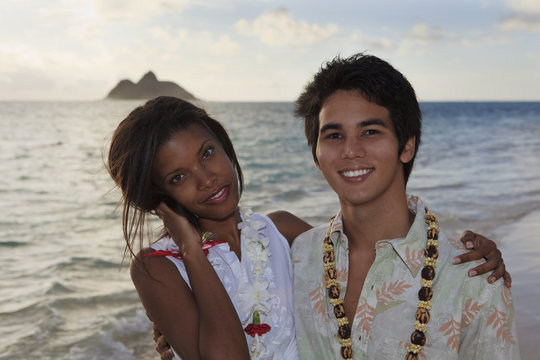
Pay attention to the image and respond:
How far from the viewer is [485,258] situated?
242 centimetres

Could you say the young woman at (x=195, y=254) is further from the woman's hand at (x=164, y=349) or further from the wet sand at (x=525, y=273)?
the wet sand at (x=525, y=273)

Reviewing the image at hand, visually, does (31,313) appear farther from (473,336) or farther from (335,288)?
(473,336)

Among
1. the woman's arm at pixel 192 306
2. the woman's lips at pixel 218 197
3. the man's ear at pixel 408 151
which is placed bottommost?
the woman's arm at pixel 192 306

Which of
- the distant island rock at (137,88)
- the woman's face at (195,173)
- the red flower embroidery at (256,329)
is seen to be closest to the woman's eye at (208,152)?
the woman's face at (195,173)

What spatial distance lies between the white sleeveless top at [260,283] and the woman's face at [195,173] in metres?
0.25

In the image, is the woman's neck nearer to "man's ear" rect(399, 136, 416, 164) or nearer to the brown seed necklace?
the brown seed necklace

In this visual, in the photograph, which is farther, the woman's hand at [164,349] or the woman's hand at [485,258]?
the woman's hand at [164,349]

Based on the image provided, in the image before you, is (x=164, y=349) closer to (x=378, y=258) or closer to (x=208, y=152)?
(x=208, y=152)

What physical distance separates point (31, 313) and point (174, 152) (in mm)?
5063

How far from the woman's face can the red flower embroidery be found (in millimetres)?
631

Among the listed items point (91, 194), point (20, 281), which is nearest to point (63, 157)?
point (91, 194)

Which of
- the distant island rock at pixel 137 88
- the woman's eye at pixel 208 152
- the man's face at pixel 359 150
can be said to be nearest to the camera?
the man's face at pixel 359 150

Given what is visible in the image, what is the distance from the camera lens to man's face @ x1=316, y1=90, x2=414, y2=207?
263 cm

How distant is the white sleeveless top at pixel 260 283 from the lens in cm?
291
